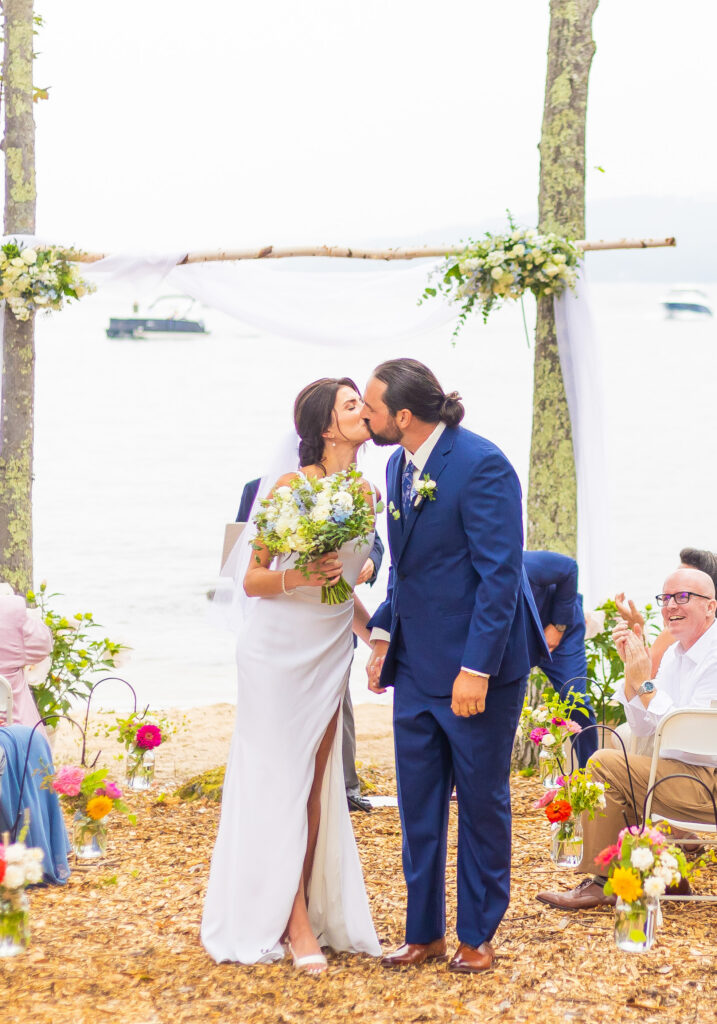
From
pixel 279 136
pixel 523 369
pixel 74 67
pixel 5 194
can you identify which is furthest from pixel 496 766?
pixel 523 369

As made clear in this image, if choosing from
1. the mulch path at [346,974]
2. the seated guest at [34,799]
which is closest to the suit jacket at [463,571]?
the mulch path at [346,974]

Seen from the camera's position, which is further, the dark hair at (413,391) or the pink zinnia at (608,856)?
the dark hair at (413,391)

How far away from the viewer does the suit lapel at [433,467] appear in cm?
357

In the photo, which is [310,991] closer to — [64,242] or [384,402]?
[384,402]

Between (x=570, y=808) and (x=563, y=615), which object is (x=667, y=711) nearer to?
(x=570, y=808)

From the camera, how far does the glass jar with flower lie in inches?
124

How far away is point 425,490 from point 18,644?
2.29 metres

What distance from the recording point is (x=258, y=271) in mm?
6473

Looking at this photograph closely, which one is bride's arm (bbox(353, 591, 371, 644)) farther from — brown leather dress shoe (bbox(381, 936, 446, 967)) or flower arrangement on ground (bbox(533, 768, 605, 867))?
brown leather dress shoe (bbox(381, 936, 446, 967))

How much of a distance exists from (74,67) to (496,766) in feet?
61.4

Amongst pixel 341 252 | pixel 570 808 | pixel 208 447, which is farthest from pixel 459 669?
pixel 208 447

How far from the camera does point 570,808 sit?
389cm

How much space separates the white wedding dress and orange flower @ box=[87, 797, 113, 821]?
0.41 metres

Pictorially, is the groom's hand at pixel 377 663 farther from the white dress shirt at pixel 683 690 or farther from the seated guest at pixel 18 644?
the seated guest at pixel 18 644
